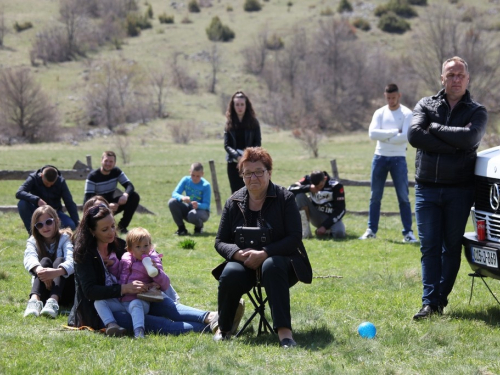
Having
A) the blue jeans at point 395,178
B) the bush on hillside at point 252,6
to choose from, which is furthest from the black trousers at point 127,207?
the bush on hillside at point 252,6

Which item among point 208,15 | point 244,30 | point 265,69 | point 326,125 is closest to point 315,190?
point 326,125

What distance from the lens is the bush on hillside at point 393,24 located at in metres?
88.8

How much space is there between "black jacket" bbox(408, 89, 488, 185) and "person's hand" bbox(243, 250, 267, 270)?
1823mm

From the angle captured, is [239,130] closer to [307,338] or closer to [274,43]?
[307,338]

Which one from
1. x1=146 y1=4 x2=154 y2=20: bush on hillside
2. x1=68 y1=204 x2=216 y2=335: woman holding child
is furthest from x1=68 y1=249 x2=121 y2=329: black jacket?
x1=146 y1=4 x2=154 y2=20: bush on hillside

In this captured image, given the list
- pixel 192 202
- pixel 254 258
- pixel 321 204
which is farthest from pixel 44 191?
pixel 254 258

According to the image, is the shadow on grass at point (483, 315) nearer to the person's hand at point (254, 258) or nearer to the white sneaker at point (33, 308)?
the person's hand at point (254, 258)

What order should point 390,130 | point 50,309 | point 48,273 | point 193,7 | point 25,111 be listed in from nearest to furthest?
point 50,309 < point 48,273 < point 390,130 < point 25,111 < point 193,7

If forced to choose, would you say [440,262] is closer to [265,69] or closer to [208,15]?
[265,69]

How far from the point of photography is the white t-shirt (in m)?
11.0

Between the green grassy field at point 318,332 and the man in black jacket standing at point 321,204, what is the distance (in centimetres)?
35

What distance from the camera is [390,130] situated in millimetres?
11000

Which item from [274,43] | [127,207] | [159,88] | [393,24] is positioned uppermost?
[127,207]

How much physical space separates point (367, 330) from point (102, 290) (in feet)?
7.35
